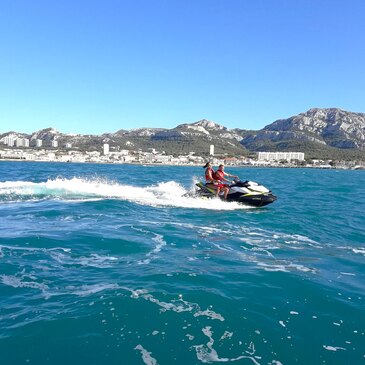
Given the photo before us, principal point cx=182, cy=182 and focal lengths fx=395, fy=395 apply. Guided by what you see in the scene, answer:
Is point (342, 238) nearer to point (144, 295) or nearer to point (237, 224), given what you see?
point (237, 224)

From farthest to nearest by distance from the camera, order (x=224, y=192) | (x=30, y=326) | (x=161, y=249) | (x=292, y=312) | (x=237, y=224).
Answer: (x=224, y=192)
(x=237, y=224)
(x=161, y=249)
(x=292, y=312)
(x=30, y=326)

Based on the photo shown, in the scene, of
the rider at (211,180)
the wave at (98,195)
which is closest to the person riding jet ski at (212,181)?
the rider at (211,180)

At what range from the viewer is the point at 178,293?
20.3 feet

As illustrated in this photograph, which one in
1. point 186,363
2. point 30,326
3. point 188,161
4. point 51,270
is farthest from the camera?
point 188,161

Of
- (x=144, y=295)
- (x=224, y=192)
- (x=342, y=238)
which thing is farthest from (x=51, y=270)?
(x=224, y=192)

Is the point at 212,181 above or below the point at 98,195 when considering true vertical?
above

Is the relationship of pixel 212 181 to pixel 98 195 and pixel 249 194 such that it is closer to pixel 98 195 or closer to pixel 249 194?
pixel 249 194

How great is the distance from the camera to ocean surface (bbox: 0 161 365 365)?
4555 millimetres

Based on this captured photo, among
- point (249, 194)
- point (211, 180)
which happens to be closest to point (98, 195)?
point (211, 180)

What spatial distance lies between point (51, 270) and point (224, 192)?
11.6 metres

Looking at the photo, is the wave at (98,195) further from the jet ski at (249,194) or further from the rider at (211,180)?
the rider at (211,180)

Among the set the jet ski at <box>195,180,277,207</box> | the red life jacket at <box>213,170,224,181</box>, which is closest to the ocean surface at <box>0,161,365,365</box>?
the jet ski at <box>195,180,277,207</box>

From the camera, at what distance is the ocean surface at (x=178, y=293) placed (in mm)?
4555

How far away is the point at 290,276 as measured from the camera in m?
7.29
